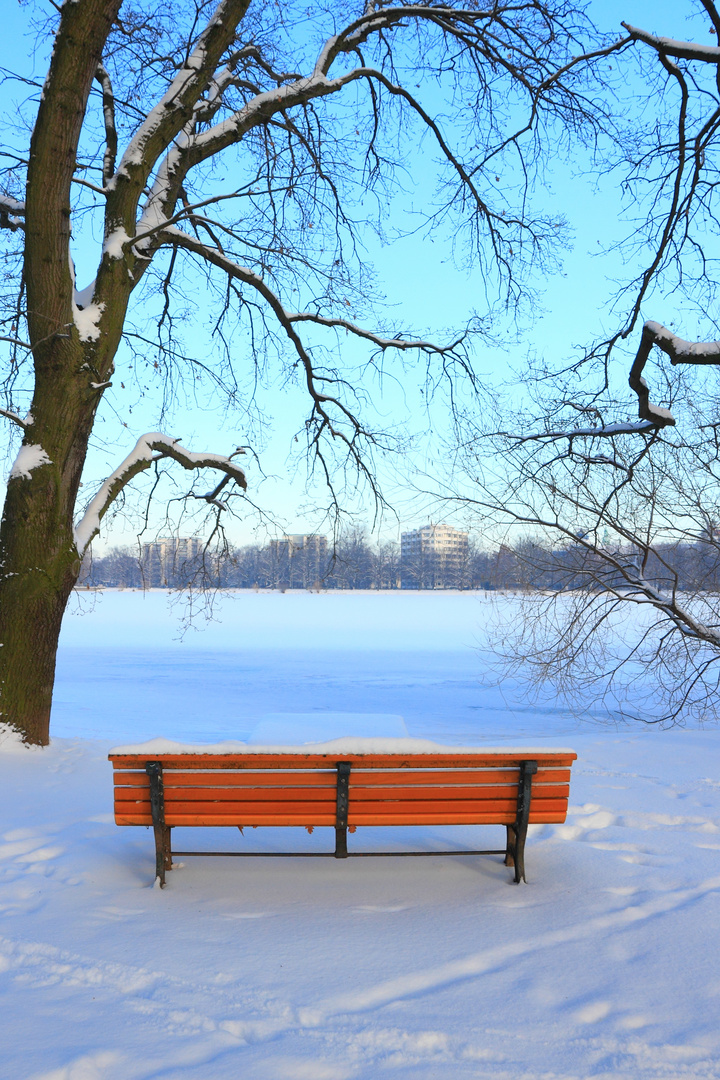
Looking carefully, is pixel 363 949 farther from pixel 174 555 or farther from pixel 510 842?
pixel 174 555

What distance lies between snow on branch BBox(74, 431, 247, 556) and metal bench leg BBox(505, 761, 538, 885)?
17.0ft

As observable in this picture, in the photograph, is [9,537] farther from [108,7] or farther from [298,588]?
[298,588]

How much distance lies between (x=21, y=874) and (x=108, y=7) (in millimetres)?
6865

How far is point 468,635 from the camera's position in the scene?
26.3 metres

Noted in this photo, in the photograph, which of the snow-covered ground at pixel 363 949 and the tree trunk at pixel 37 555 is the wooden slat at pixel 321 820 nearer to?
the snow-covered ground at pixel 363 949

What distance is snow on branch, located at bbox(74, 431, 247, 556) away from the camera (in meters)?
8.01

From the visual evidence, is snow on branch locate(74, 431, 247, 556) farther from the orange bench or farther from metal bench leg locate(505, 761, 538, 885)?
metal bench leg locate(505, 761, 538, 885)

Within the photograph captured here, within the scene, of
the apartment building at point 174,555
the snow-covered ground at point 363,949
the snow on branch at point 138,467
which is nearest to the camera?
the snow-covered ground at point 363,949

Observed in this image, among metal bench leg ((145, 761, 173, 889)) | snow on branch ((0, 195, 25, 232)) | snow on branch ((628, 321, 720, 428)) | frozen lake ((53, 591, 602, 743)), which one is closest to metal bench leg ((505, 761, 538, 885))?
metal bench leg ((145, 761, 173, 889))

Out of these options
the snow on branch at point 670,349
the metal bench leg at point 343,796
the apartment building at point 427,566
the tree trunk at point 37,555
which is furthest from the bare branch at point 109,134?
the apartment building at point 427,566

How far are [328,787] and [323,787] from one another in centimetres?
2

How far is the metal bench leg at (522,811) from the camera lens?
13.1 feet

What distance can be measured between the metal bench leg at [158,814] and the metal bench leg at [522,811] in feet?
5.87

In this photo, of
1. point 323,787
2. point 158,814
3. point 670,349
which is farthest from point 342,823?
point 670,349
